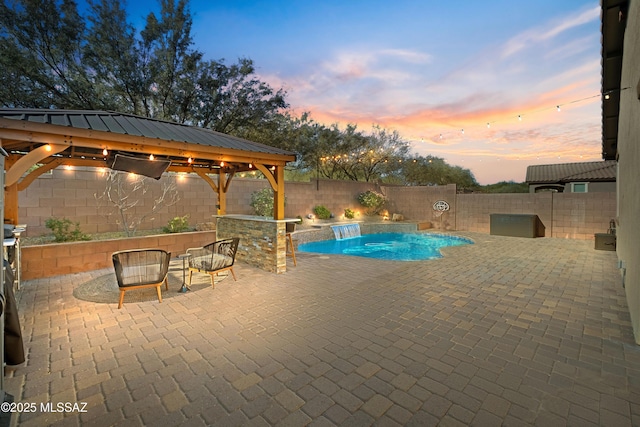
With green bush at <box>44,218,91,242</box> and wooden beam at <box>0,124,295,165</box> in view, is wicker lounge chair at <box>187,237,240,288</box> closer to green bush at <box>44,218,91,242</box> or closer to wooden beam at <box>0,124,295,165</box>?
wooden beam at <box>0,124,295,165</box>

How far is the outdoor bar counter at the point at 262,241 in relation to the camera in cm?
588

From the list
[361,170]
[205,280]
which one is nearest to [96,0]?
[205,280]

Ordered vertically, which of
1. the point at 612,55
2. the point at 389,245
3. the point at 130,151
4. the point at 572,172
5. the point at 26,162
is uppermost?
the point at 612,55

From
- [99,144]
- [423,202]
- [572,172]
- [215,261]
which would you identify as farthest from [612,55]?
[572,172]

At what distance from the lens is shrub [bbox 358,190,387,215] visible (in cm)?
1662

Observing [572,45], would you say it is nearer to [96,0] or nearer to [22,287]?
[22,287]

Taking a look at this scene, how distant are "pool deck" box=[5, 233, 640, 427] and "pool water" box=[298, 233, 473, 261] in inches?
182

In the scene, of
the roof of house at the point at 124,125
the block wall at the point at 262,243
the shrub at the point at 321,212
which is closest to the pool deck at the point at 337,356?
the block wall at the point at 262,243

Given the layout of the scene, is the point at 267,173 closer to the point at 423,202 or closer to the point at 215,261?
the point at 215,261

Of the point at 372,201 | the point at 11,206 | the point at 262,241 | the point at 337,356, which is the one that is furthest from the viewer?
the point at 372,201

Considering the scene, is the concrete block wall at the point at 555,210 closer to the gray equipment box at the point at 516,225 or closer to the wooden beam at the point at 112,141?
the gray equipment box at the point at 516,225

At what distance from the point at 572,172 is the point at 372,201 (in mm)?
13663

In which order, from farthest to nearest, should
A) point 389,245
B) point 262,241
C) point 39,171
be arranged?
point 389,245
point 262,241
point 39,171

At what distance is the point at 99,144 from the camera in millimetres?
4176
